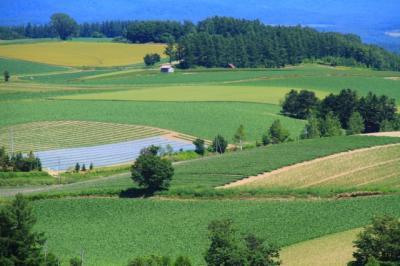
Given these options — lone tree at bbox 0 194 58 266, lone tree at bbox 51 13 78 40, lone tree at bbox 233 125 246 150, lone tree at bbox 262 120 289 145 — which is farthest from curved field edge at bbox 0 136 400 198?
lone tree at bbox 51 13 78 40

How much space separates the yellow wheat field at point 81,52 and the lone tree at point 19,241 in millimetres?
90254

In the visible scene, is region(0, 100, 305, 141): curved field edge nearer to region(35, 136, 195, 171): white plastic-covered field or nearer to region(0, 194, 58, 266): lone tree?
region(35, 136, 195, 171): white plastic-covered field

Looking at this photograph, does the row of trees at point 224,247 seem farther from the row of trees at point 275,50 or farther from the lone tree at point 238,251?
the row of trees at point 275,50

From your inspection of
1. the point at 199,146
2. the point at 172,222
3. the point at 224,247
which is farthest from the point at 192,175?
the point at 224,247

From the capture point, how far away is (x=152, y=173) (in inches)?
1880

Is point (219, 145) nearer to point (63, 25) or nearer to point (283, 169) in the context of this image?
point (283, 169)

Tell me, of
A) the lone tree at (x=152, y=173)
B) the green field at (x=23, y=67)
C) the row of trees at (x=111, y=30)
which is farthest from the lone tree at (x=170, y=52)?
the lone tree at (x=152, y=173)

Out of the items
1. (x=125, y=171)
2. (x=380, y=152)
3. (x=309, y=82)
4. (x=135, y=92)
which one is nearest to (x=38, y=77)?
(x=135, y=92)

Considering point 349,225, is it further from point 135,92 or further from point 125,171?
point 135,92

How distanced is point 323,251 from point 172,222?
782 centimetres

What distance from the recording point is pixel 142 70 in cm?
11656

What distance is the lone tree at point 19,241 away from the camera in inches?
1283

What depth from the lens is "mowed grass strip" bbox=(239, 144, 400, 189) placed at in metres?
49.2

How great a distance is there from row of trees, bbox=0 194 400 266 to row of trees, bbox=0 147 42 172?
24882mm
